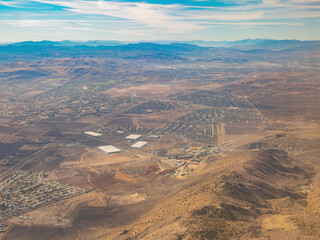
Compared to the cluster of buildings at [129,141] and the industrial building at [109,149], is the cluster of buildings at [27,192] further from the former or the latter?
the cluster of buildings at [129,141]

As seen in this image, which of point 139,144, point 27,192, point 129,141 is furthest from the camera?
point 129,141

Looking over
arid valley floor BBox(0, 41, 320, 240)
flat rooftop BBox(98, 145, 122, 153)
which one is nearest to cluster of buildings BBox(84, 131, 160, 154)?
flat rooftop BBox(98, 145, 122, 153)

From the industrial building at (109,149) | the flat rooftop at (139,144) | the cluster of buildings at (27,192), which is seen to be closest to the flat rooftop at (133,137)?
the flat rooftop at (139,144)

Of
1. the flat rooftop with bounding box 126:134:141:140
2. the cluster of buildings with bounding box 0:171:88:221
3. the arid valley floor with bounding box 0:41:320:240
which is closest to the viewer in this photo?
the arid valley floor with bounding box 0:41:320:240

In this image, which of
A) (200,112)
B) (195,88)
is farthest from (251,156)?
(195,88)

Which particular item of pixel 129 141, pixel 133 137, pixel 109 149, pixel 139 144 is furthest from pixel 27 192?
pixel 133 137

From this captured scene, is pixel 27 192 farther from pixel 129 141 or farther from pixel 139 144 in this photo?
pixel 129 141

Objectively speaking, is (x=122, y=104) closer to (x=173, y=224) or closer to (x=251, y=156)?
(x=251, y=156)

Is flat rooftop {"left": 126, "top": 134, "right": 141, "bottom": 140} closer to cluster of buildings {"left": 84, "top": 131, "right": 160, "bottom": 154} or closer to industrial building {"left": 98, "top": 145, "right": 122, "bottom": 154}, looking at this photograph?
cluster of buildings {"left": 84, "top": 131, "right": 160, "bottom": 154}
